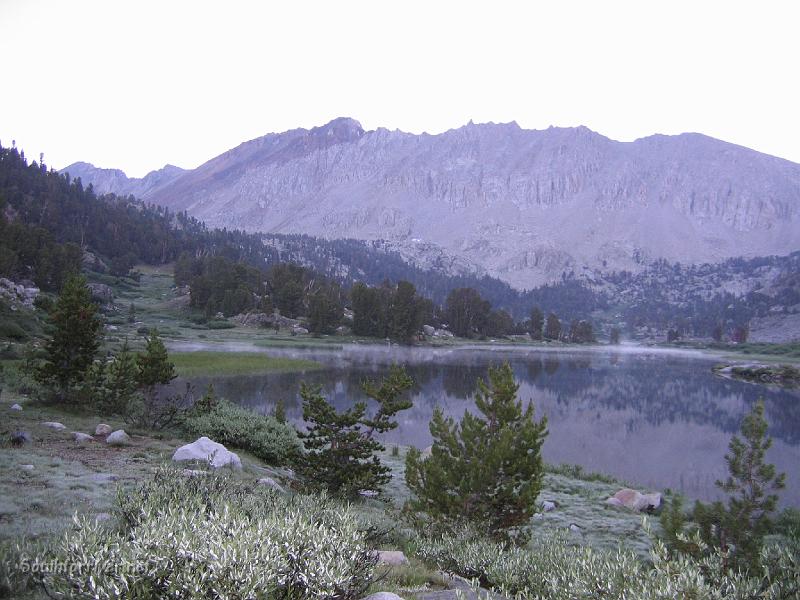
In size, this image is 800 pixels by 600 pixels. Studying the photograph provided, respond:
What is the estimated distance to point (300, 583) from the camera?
17.2ft

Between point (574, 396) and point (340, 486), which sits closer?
point (340, 486)

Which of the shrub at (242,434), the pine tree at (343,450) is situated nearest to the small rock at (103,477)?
the pine tree at (343,450)

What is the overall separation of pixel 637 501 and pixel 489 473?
36.7 ft

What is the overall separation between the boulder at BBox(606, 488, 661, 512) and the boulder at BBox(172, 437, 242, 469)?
15480 millimetres

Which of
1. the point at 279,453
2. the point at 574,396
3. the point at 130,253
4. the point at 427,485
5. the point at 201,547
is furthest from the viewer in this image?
the point at 130,253

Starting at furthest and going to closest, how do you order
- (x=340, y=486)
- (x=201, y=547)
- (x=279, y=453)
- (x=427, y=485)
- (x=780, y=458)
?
(x=780, y=458)
(x=279, y=453)
(x=340, y=486)
(x=427, y=485)
(x=201, y=547)

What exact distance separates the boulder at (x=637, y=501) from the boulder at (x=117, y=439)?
61.0 ft

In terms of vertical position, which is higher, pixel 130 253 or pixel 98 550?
pixel 130 253

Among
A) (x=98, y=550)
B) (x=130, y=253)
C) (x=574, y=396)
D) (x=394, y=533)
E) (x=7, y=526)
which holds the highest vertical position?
(x=130, y=253)

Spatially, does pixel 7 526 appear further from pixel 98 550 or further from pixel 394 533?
pixel 394 533

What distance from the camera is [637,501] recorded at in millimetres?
21594

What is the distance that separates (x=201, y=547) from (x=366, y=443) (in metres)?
12.0

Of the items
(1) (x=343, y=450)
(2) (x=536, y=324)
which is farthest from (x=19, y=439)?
(2) (x=536, y=324)

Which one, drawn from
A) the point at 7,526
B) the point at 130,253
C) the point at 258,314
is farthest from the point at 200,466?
the point at 130,253
